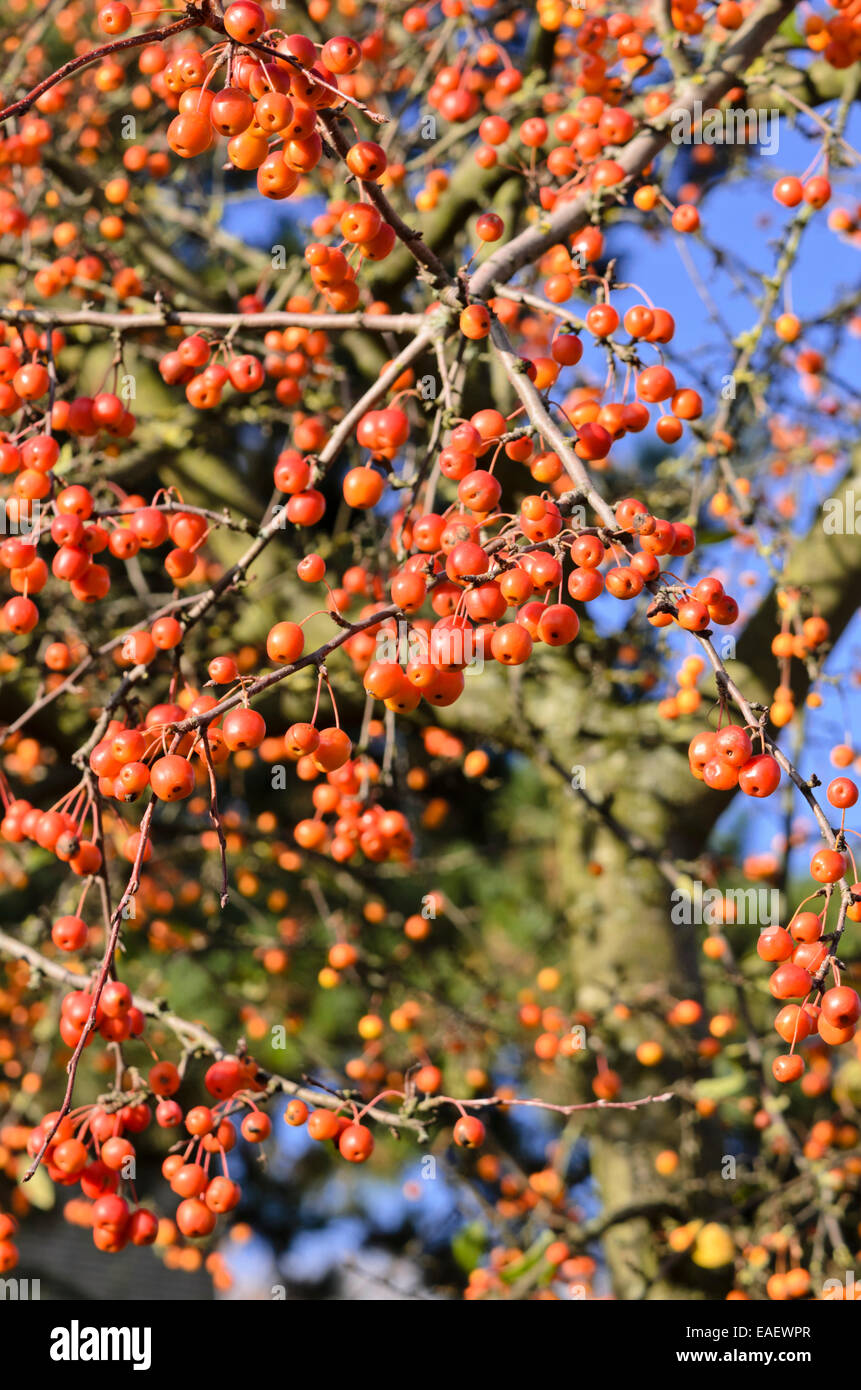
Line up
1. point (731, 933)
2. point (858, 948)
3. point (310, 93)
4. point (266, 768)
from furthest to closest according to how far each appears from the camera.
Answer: point (731, 933) → point (858, 948) → point (266, 768) → point (310, 93)

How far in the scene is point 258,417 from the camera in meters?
3.93

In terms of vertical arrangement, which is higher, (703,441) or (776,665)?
(703,441)

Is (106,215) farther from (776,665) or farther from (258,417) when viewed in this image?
(776,665)

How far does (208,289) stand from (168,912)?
9.45 feet

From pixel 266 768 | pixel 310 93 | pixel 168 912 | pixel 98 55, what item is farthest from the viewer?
pixel 266 768

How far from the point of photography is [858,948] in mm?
7086

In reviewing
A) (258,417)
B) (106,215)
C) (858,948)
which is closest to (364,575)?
(258,417)

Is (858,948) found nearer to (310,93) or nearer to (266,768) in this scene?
(266,768)

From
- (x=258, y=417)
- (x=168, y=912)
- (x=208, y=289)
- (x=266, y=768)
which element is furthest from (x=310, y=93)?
(x=266, y=768)

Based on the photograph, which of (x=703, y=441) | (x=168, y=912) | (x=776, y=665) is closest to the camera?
(x=703, y=441)
